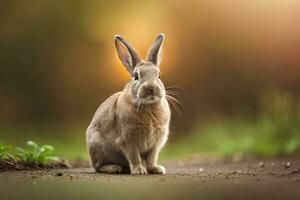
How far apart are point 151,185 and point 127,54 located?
1901 mm

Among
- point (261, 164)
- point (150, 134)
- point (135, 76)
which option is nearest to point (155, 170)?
point (150, 134)

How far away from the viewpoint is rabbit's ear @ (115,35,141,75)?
21.9ft

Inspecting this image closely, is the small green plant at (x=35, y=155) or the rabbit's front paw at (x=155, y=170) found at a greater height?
the small green plant at (x=35, y=155)

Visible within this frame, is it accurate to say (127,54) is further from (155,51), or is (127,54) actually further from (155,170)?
(155,170)

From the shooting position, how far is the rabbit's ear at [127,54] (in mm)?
6684

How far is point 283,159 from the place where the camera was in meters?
8.15

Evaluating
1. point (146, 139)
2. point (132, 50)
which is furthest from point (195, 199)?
point (132, 50)

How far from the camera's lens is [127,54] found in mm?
6863

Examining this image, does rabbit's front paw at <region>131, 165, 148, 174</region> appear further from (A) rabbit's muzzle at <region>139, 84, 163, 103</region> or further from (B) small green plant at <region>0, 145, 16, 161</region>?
(B) small green plant at <region>0, 145, 16, 161</region>

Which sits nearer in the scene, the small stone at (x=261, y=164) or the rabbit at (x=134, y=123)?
the rabbit at (x=134, y=123)

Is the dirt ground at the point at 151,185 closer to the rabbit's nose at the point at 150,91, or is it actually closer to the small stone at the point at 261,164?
the small stone at the point at 261,164

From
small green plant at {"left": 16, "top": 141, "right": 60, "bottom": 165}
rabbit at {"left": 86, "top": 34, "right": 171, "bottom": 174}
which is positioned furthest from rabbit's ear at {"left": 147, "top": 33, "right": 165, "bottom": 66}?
small green plant at {"left": 16, "top": 141, "right": 60, "bottom": 165}

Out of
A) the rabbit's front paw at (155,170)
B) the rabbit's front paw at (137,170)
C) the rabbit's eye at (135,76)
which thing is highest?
the rabbit's eye at (135,76)

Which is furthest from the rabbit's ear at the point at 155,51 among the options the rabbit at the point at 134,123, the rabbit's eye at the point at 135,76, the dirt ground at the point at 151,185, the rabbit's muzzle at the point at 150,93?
the dirt ground at the point at 151,185
